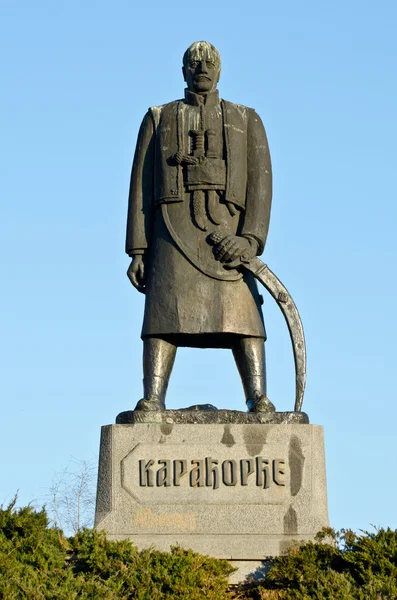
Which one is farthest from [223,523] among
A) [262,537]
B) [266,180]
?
[266,180]

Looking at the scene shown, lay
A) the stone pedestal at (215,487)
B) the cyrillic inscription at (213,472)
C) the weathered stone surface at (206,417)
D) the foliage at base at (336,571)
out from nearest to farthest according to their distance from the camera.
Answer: the foliage at base at (336,571)
the stone pedestal at (215,487)
the cyrillic inscription at (213,472)
the weathered stone surface at (206,417)

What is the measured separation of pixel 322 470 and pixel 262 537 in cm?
81

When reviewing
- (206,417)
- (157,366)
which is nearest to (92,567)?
(206,417)

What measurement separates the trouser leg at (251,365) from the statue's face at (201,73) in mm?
2353

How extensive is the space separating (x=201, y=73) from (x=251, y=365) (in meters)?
2.72

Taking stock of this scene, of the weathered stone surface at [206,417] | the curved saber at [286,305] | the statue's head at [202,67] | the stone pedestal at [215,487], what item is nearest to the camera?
the stone pedestal at [215,487]

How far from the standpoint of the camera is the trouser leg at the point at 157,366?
12.4 metres

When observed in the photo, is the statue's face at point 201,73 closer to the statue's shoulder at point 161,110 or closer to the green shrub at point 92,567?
the statue's shoulder at point 161,110

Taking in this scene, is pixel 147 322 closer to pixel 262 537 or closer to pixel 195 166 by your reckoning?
pixel 195 166

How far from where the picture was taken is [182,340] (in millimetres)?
12656

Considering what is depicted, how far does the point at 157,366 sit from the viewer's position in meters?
12.5

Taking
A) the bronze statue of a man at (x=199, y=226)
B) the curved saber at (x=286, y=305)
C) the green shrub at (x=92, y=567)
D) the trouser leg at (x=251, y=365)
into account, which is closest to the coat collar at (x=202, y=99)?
the bronze statue of a man at (x=199, y=226)

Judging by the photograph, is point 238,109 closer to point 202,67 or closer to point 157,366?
point 202,67

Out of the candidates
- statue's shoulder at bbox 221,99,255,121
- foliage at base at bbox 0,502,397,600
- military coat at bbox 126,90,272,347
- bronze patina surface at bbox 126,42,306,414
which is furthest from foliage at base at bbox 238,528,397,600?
statue's shoulder at bbox 221,99,255,121
